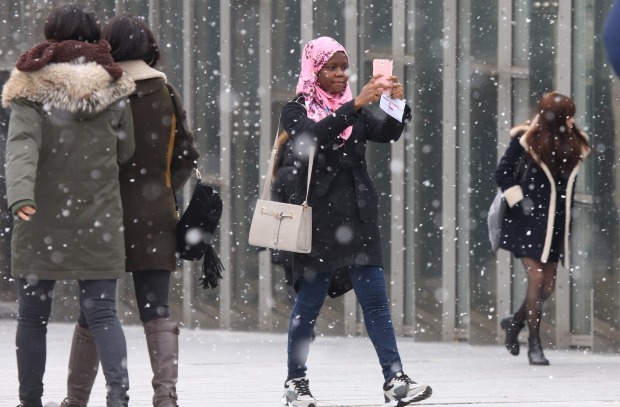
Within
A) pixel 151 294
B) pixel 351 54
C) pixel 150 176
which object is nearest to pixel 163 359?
pixel 151 294

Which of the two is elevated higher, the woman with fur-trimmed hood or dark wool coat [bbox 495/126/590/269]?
the woman with fur-trimmed hood

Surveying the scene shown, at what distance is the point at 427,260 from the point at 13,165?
6037 millimetres

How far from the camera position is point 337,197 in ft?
23.2

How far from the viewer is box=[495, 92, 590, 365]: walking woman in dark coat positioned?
984cm

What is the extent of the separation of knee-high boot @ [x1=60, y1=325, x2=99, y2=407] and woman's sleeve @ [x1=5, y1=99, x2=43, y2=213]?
82 centimetres

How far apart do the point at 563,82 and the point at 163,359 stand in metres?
5.09

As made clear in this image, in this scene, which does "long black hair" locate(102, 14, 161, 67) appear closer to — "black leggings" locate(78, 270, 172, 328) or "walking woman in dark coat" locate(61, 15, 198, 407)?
"walking woman in dark coat" locate(61, 15, 198, 407)

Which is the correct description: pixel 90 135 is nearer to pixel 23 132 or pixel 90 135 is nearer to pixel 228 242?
pixel 23 132

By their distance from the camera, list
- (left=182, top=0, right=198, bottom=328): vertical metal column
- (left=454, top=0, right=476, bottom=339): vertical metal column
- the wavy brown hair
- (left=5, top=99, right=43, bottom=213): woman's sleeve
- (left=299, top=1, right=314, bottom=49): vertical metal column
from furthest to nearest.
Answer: (left=182, top=0, right=198, bottom=328): vertical metal column → (left=299, top=1, right=314, bottom=49): vertical metal column → (left=454, top=0, right=476, bottom=339): vertical metal column → the wavy brown hair → (left=5, top=99, right=43, bottom=213): woman's sleeve

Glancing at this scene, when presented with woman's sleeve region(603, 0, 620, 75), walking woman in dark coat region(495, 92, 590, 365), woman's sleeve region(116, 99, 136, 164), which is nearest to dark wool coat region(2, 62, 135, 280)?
woman's sleeve region(116, 99, 136, 164)

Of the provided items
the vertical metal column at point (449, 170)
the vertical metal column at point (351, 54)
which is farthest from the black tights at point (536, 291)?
the vertical metal column at point (351, 54)

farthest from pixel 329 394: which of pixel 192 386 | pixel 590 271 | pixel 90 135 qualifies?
pixel 590 271

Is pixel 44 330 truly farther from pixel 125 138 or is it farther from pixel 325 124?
pixel 325 124

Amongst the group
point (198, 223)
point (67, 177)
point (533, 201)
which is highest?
point (67, 177)
